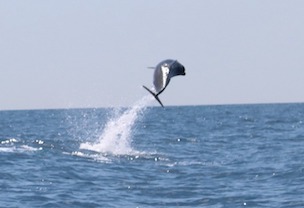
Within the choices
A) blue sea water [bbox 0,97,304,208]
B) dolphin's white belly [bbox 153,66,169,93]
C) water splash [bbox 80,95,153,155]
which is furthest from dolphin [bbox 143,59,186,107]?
water splash [bbox 80,95,153,155]

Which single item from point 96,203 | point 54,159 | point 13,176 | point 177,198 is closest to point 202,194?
point 177,198

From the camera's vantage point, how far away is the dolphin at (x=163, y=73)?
14875 mm

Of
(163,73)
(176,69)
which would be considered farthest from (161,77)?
(176,69)

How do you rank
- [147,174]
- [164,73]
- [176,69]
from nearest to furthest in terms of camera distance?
[164,73] < [176,69] < [147,174]

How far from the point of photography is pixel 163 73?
14891 millimetres

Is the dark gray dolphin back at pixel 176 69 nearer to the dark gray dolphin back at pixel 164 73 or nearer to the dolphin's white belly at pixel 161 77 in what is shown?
the dark gray dolphin back at pixel 164 73

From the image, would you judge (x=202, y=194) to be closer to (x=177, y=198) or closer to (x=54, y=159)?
(x=177, y=198)

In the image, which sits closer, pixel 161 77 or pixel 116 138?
pixel 161 77

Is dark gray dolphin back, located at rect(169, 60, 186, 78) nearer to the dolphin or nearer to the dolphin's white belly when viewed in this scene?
the dolphin

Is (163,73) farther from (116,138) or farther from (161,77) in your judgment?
(116,138)

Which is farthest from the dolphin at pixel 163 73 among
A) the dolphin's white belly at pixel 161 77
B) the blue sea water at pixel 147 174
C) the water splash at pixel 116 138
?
the water splash at pixel 116 138

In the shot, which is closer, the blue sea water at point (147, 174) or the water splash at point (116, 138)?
the blue sea water at point (147, 174)

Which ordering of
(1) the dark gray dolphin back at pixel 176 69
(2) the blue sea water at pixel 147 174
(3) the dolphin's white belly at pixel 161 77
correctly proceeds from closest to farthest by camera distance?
1. (3) the dolphin's white belly at pixel 161 77
2. (1) the dark gray dolphin back at pixel 176 69
3. (2) the blue sea water at pixel 147 174

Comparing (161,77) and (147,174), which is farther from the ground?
(161,77)
